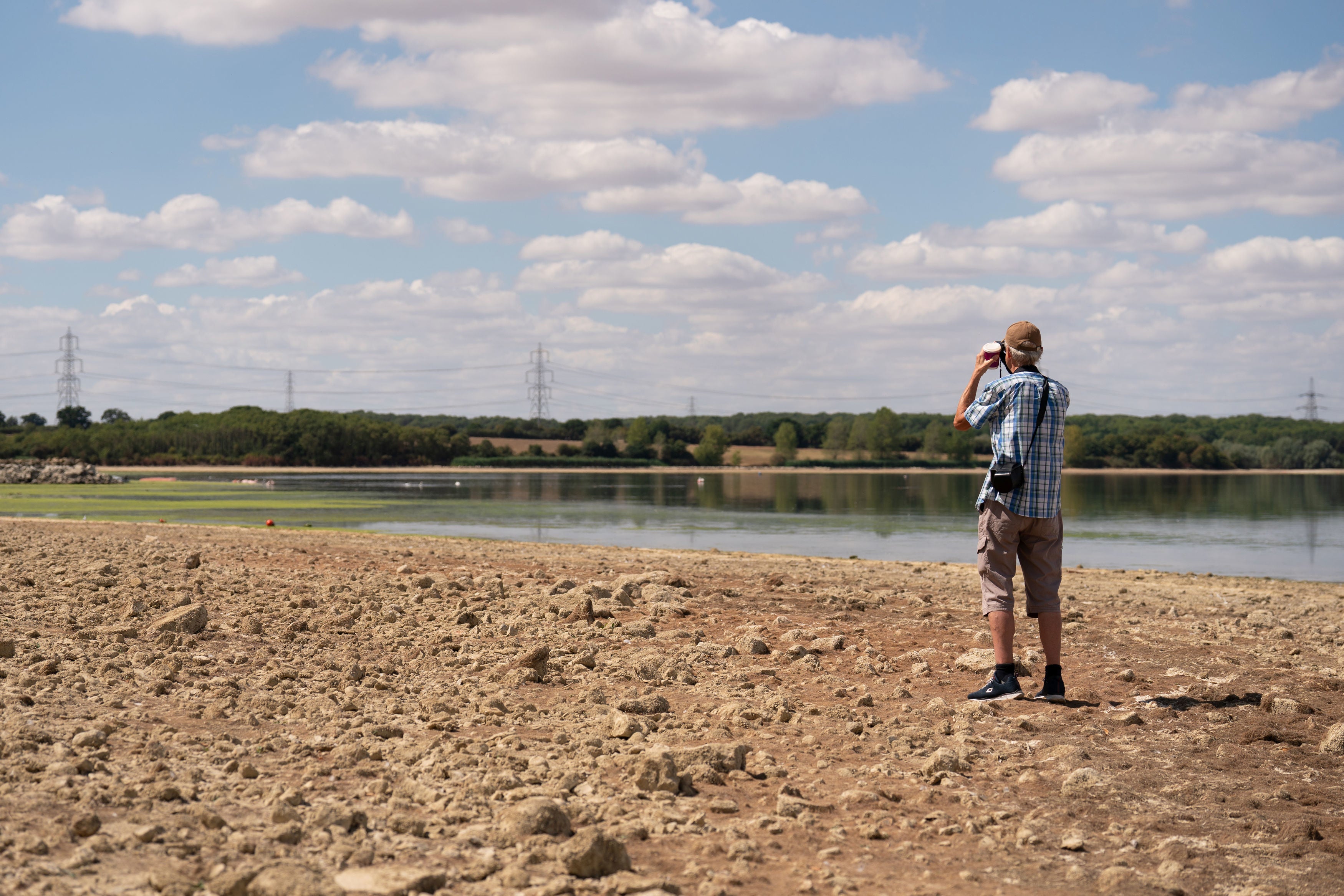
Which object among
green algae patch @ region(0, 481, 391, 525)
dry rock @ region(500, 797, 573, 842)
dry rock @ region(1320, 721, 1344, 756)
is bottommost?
green algae patch @ region(0, 481, 391, 525)

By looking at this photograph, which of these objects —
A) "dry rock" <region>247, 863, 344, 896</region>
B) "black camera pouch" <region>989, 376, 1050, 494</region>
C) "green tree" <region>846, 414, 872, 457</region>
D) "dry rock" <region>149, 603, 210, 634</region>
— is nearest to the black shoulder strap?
"black camera pouch" <region>989, 376, 1050, 494</region>

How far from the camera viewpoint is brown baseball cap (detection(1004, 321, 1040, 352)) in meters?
6.90

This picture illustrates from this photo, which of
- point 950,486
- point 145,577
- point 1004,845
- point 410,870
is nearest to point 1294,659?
point 1004,845

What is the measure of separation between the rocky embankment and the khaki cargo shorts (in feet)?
237

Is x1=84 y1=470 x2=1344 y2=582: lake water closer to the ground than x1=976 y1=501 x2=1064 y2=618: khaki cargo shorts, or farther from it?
closer to the ground

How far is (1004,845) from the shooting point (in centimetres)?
453

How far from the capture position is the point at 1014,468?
6617 millimetres

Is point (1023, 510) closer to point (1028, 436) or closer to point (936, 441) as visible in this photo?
point (1028, 436)

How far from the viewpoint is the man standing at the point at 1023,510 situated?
6.66 m

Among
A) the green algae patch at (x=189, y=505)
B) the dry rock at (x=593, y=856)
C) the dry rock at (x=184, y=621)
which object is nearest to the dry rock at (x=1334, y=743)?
the dry rock at (x=593, y=856)

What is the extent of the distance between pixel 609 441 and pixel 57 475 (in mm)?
104014

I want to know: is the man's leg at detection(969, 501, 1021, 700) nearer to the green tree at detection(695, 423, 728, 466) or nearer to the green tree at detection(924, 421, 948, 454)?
the green tree at detection(695, 423, 728, 466)

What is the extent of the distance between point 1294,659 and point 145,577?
10.8 meters

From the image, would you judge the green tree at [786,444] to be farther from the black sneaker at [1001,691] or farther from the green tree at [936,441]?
the black sneaker at [1001,691]
